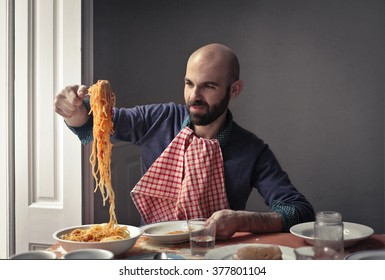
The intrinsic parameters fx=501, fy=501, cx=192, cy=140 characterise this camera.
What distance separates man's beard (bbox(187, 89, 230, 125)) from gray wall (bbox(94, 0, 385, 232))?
3cm

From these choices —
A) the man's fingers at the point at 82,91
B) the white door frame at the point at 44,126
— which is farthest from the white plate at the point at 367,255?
the white door frame at the point at 44,126

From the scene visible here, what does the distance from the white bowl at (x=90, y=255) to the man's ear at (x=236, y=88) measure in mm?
673

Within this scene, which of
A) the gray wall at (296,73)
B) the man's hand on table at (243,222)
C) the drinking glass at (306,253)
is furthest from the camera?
the gray wall at (296,73)

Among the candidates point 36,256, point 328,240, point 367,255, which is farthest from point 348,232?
point 36,256

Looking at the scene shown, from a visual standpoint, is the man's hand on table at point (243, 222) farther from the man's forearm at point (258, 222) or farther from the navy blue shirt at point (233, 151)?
the navy blue shirt at point (233, 151)

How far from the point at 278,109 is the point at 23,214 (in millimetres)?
871

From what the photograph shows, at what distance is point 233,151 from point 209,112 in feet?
0.47

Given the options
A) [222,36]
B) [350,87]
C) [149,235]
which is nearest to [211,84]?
[222,36]

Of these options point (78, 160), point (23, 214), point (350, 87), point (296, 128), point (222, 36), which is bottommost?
point (23, 214)

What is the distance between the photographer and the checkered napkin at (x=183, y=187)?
59.0 inches

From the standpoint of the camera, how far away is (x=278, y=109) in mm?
1465

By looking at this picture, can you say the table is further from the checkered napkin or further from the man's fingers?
the man's fingers

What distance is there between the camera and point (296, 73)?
1.45 m

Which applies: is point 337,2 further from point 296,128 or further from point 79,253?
point 79,253
